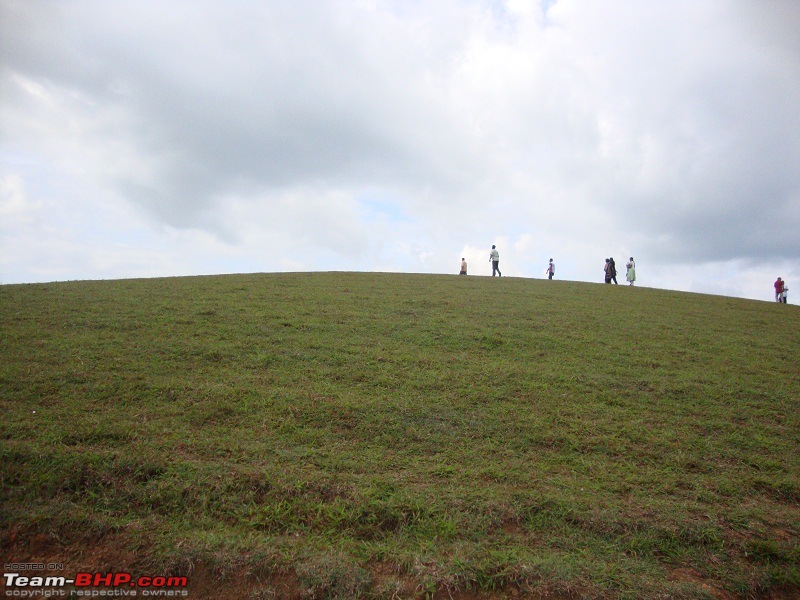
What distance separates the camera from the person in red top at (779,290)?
26156 millimetres

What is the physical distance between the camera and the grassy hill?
4418mm

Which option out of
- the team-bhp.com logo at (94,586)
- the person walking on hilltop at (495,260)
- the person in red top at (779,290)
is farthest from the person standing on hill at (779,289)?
the team-bhp.com logo at (94,586)

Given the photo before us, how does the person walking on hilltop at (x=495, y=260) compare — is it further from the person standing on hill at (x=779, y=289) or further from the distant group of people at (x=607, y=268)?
the person standing on hill at (x=779, y=289)

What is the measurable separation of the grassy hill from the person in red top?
56.9 ft

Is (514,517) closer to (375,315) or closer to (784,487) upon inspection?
(784,487)

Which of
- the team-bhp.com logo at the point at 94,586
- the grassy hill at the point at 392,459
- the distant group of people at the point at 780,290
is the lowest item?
the team-bhp.com logo at the point at 94,586

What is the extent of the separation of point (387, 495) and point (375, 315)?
29.6ft

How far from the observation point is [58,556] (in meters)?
4.36

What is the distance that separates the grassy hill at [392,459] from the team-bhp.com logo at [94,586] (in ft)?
0.39

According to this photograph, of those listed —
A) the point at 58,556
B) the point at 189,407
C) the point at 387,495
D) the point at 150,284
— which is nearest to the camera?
the point at 58,556

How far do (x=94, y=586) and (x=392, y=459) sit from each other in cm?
341

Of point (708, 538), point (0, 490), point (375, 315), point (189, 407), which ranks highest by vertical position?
point (375, 315)

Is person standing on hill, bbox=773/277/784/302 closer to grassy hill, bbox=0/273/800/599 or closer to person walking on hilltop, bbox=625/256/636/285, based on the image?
person walking on hilltop, bbox=625/256/636/285

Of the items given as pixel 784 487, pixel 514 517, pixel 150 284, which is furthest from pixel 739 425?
pixel 150 284
